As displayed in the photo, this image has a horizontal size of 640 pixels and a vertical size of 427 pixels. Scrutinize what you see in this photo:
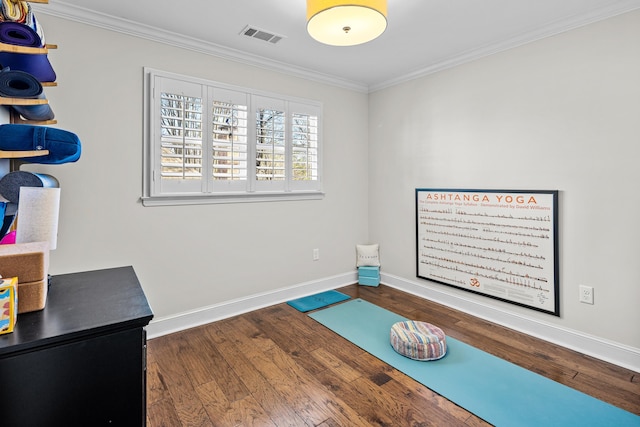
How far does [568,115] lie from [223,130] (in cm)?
274

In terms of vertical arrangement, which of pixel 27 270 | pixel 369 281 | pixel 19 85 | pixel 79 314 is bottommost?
pixel 369 281

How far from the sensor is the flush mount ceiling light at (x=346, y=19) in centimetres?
163

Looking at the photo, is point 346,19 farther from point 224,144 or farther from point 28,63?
point 224,144

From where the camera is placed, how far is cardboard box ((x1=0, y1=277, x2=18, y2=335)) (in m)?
0.88

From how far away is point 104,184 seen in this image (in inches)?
94.0

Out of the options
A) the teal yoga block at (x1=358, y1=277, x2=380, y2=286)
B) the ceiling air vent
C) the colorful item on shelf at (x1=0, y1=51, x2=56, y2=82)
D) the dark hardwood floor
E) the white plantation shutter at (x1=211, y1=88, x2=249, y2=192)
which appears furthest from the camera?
the teal yoga block at (x1=358, y1=277, x2=380, y2=286)

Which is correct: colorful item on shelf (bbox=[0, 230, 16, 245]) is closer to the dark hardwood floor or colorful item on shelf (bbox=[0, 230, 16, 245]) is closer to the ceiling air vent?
the dark hardwood floor

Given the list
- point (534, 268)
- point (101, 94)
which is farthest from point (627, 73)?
point (101, 94)

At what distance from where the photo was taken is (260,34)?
2.59 metres

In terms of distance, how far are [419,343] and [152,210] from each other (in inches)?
88.7

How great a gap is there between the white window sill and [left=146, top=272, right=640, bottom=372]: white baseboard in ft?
3.06

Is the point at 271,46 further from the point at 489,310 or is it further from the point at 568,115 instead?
the point at 489,310

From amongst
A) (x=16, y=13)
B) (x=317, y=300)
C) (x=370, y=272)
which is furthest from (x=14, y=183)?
(x=370, y=272)

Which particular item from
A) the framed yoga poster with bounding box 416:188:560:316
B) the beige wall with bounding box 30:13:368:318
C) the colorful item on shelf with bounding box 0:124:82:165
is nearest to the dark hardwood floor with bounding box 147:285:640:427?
the framed yoga poster with bounding box 416:188:560:316
